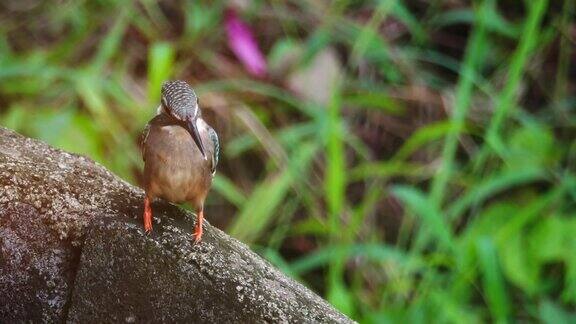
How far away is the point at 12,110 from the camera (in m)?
3.26

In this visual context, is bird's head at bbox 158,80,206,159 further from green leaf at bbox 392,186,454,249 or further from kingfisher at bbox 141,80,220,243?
green leaf at bbox 392,186,454,249

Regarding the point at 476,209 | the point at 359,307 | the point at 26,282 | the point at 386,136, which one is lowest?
the point at 26,282

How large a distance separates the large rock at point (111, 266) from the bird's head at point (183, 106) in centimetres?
13

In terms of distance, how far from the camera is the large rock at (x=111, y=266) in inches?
50.1

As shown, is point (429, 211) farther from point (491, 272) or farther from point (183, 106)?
point (183, 106)

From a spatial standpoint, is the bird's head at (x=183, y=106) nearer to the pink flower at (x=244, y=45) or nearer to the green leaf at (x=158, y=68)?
the green leaf at (x=158, y=68)

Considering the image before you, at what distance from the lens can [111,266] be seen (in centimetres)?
129

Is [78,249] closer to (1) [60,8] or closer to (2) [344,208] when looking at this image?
(2) [344,208]

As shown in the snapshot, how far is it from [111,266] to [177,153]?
0.58 ft

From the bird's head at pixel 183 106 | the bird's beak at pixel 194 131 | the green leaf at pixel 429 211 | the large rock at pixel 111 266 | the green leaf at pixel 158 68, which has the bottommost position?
the large rock at pixel 111 266

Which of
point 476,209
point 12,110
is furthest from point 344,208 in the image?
point 12,110

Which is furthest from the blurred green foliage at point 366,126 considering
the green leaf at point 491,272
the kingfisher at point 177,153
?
the kingfisher at point 177,153

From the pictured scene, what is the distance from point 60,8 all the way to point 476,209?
1.62 m

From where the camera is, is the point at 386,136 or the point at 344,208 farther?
the point at 386,136
